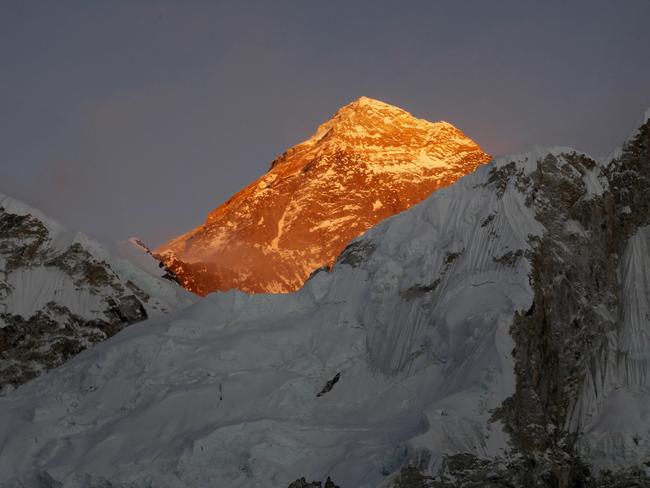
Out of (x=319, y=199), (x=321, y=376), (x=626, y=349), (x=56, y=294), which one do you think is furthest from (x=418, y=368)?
(x=319, y=199)

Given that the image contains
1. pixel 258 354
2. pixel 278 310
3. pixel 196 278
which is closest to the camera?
pixel 258 354

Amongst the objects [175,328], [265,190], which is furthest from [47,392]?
[265,190]

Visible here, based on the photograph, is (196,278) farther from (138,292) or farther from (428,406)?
(428,406)

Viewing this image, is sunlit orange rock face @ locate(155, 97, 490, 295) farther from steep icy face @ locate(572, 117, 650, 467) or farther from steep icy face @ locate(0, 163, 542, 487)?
steep icy face @ locate(572, 117, 650, 467)

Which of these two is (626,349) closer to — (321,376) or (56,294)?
(321,376)

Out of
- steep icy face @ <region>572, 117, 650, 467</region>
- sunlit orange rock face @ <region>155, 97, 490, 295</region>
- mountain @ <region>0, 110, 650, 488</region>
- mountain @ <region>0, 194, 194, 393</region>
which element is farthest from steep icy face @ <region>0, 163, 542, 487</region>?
sunlit orange rock face @ <region>155, 97, 490, 295</region>

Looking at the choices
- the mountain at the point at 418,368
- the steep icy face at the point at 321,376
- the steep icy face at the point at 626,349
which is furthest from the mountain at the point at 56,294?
the steep icy face at the point at 626,349
